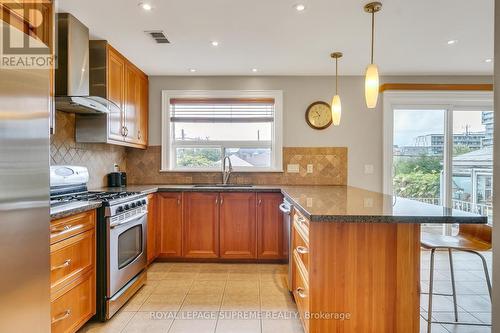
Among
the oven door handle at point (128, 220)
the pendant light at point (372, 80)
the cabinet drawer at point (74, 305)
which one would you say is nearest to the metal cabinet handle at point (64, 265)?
the cabinet drawer at point (74, 305)

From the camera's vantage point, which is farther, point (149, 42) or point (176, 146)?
point (176, 146)

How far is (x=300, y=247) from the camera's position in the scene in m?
2.01

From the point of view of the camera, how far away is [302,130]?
4047 mm

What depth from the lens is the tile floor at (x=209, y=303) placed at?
7.11 ft

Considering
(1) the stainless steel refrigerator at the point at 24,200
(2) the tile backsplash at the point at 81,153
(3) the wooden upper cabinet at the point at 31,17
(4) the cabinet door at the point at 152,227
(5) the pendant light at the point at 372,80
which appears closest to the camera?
(1) the stainless steel refrigerator at the point at 24,200

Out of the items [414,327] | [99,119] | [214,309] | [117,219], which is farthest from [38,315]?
[99,119]

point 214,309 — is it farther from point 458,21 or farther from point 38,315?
point 458,21

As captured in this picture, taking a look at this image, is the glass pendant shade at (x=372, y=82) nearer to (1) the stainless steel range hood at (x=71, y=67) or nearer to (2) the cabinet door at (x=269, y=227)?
(2) the cabinet door at (x=269, y=227)

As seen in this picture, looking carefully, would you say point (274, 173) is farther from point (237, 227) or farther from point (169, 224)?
point (169, 224)

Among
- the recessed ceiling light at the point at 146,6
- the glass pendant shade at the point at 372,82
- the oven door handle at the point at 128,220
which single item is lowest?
the oven door handle at the point at 128,220

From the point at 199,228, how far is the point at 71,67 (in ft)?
6.90

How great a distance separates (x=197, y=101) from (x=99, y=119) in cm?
143

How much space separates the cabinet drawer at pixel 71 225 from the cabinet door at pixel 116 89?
1.19 metres

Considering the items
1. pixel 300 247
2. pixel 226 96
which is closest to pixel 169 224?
A: pixel 226 96
